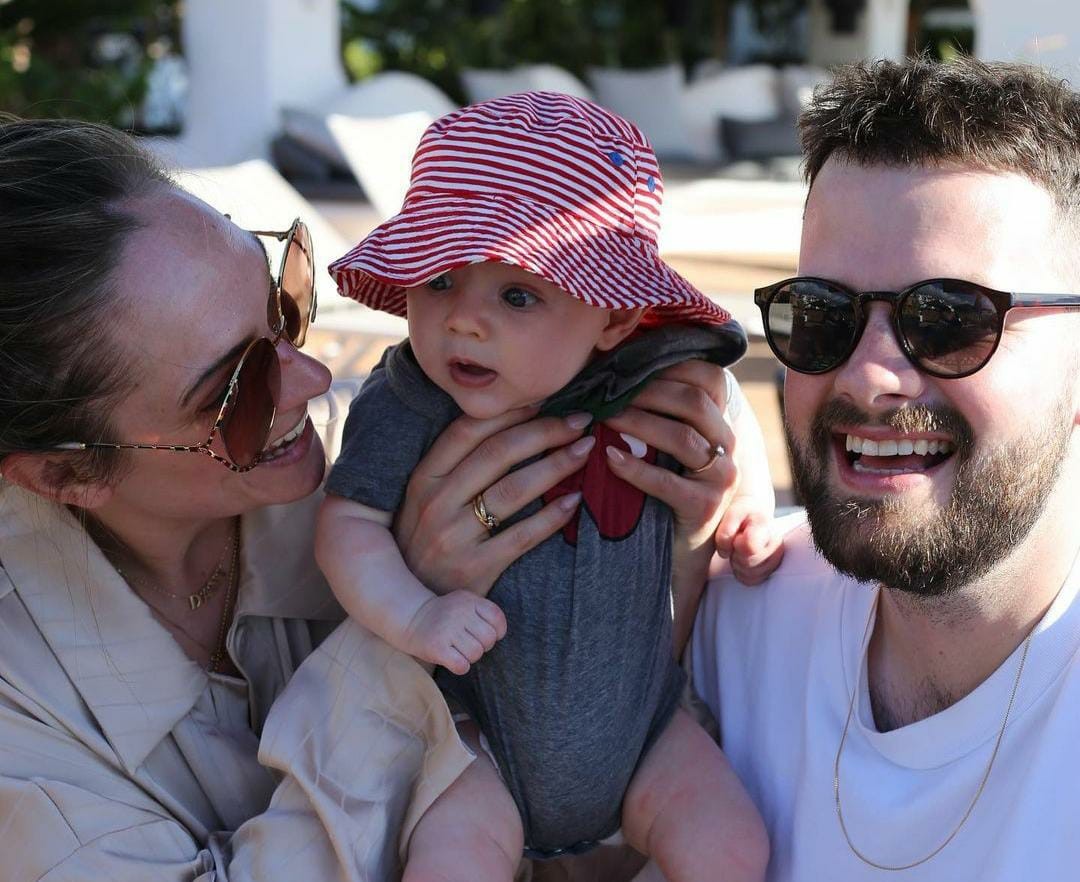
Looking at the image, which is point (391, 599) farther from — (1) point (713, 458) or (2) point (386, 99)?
(2) point (386, 99)

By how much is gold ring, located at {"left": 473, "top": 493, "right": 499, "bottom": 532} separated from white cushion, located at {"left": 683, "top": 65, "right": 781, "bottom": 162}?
12.3 metres

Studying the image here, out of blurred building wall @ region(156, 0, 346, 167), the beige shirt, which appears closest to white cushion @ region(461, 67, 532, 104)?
blurred building wall @ region(156, 0, 346, 167)

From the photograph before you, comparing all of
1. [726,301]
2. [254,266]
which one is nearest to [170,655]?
[254,266]

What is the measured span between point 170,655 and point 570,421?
0.75 m

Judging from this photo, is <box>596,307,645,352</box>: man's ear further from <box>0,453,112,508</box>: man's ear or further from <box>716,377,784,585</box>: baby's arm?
<box>0,453,112,508</box>: man's ear

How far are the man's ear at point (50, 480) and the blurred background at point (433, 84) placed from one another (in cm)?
69

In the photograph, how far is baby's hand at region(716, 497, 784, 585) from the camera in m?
2.13

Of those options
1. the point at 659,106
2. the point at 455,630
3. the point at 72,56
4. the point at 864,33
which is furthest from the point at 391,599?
the point at 864,33

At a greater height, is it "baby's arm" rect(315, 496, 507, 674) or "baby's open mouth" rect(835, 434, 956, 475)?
"baby's open mouth" rect(835, 434, 956, 475)

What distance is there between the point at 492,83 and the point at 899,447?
1211cm

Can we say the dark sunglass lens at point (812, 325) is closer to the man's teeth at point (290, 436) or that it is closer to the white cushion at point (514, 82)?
the man's teeth at point (290, 436)

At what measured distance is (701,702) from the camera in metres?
2.21

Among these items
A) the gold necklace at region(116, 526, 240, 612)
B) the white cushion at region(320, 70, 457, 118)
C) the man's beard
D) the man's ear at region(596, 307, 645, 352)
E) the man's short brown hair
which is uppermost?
the man's short brown hair

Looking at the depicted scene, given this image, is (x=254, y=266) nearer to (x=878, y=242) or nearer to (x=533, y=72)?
(x=878, y=242)
